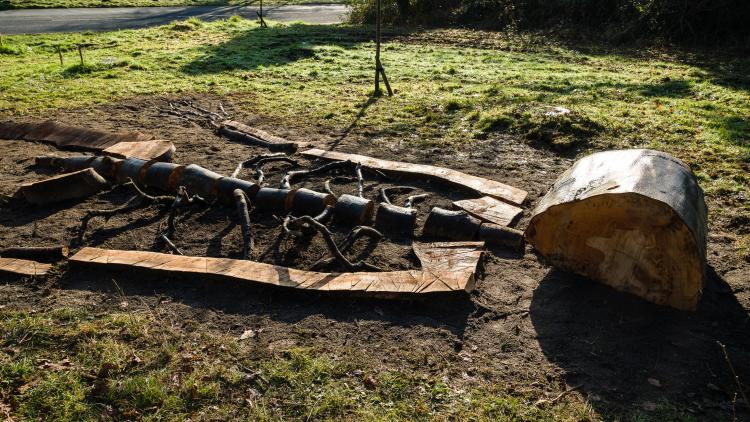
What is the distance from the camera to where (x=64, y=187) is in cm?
542

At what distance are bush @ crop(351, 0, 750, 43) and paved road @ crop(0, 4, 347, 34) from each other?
3553 mm

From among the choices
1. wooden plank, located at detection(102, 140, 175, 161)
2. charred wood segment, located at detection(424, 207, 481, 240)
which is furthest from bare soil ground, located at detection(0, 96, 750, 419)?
wooden plank, located at detection(102, 140, 175, 161)

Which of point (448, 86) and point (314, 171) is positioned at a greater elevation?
point (448, 86)

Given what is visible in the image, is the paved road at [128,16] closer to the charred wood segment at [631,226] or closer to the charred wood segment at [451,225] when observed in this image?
the charred wood segment at [451,225]

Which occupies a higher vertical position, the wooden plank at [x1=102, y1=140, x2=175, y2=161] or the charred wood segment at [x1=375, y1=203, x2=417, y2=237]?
the wooden plank at [x1=102, y1=140, x2=175, y2=161]

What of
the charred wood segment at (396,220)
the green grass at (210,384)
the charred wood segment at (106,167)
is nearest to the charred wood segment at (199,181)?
the charred wood segment at (106,167)

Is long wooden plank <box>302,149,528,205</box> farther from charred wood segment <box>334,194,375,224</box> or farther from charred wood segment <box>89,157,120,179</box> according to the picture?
charred wood segment <box>89,157,120,179</box>

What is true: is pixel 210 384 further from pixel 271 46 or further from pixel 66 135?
pixel 271 46

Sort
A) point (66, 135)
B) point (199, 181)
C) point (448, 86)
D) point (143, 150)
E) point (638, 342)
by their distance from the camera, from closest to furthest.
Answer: point (638, 342) < point (199, 181) < point (143, 150) < point (66, 135) < point (448, 86)

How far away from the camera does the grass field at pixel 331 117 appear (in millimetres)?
2949

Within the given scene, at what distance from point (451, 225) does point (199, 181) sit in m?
2.46

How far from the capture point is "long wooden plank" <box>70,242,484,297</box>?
12.4ft

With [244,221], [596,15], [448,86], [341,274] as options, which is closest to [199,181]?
[244,221]

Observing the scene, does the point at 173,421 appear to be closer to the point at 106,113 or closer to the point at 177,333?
the point at 177,333
